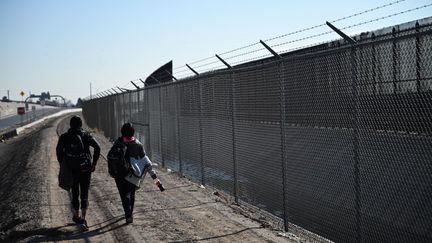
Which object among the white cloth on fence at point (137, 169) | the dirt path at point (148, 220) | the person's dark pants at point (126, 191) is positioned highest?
the white cloth on fence at point (137, 169)

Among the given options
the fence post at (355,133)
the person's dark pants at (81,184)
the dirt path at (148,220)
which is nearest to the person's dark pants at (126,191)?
the dirt path at (148,220)

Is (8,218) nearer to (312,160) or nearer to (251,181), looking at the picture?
(251,181)

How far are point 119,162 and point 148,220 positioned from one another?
3.61ft

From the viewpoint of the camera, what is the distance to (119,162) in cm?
737

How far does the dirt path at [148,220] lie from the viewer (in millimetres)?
6855

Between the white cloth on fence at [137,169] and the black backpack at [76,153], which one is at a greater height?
the black backpack at [76,153]

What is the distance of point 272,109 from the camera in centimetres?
752

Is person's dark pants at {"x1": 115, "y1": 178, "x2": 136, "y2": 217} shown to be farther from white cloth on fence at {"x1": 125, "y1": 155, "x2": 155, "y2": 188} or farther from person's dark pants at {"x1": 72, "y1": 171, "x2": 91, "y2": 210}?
person's dark pants at {"x1": 72, "y1": 171, "x2": 91, "y2": 210}

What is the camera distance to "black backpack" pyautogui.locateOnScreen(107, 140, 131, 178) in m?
7.38

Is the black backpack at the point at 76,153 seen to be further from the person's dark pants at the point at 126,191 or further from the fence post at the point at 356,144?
the fence post at the point at 356,144

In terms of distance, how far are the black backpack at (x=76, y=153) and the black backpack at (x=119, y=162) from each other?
359 millimetres

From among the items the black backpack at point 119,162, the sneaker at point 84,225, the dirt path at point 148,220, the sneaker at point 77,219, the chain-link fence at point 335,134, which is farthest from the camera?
the sneaker at point 77,219

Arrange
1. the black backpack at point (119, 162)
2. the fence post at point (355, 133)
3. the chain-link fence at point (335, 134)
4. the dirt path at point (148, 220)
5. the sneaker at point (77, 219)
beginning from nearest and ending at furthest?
the chain-link fence at point (335, 134) < the fence post at point (355, 133) < the dirt path at point (148, 220) < the black backpack at point (119, 162) < the sneaker at point (77, 219)

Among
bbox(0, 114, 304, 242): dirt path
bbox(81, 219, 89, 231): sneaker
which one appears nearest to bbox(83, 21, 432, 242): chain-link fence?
bbox(0, 114, 304, 242): dirt path
